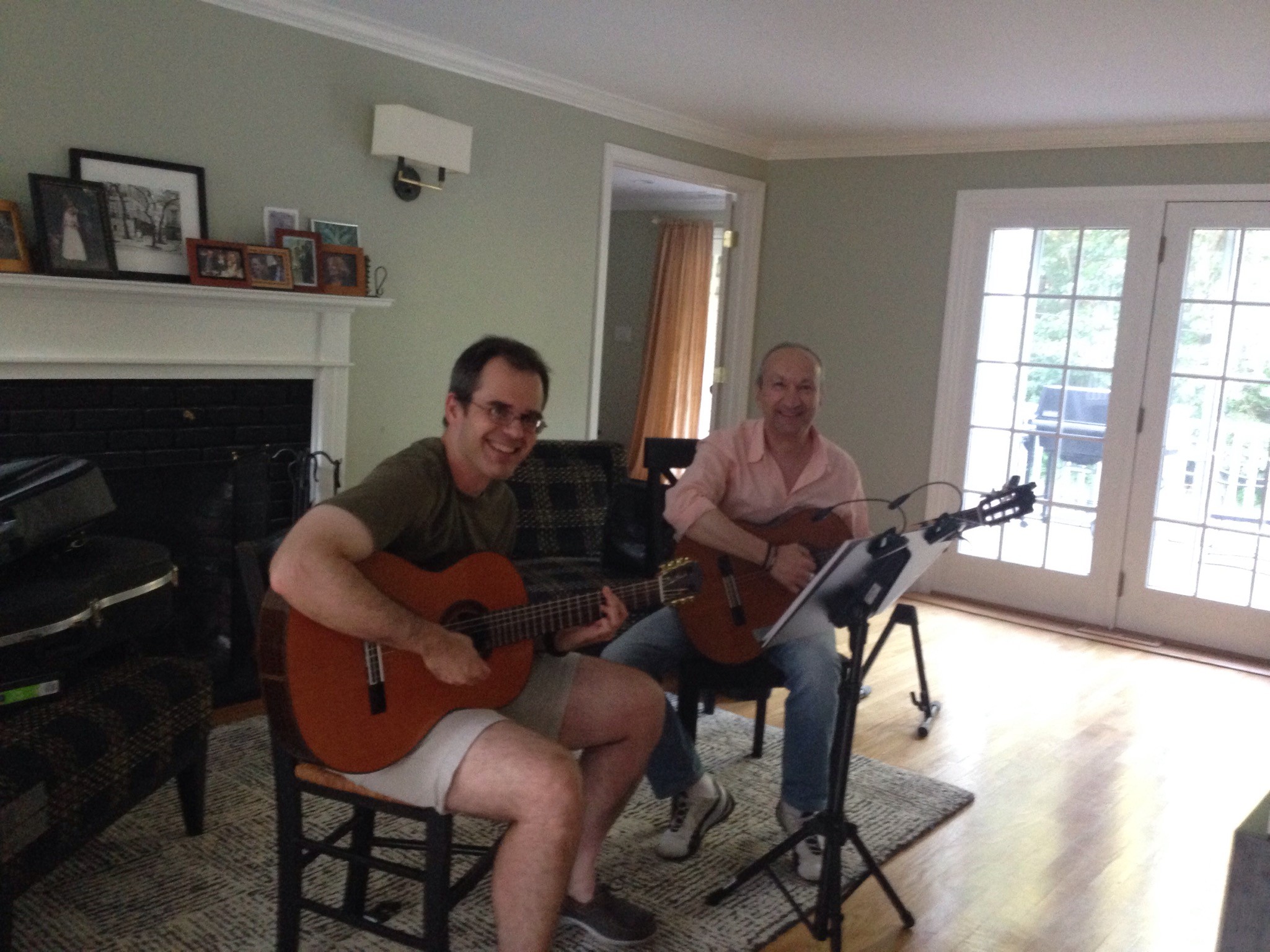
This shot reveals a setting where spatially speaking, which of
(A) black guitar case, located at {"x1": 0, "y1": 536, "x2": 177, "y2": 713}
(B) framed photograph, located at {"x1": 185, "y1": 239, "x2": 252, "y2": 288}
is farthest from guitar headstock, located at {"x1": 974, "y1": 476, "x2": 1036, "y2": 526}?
(B) framed photograph, located at {"x1": 185, "y1": 239, "x2": 252, "y2": 288}

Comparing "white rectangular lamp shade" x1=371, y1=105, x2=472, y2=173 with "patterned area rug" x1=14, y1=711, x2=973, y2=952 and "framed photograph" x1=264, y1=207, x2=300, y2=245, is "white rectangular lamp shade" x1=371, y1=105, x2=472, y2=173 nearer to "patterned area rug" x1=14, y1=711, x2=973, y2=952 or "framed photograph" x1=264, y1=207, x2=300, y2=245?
"framed photograph" x1=264, y1=207, x2=300, y2=245

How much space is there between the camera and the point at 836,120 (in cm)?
485

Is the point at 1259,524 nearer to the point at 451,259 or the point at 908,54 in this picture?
the point at 908,54

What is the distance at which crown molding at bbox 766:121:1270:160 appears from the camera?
4.40 m

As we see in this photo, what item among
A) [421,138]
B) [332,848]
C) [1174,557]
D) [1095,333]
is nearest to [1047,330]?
[1095,333]

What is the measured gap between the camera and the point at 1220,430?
4539mm

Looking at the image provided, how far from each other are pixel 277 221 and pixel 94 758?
81.5 inches

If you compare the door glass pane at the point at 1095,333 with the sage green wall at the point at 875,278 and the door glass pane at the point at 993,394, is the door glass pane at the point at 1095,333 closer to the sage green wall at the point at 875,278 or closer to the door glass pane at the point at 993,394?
the door glass pane at the point at 993,394

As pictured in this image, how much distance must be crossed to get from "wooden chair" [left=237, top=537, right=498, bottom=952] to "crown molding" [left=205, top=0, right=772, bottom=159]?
7.68 ft

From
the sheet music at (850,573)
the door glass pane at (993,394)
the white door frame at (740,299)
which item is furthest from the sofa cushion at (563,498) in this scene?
the door glass pane at (993,394)

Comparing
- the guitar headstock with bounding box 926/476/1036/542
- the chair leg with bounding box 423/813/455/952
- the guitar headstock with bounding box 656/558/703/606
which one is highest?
the guitar headstock with bounding box 926/476/1036/542

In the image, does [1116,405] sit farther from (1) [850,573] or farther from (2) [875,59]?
(1) [850,573]

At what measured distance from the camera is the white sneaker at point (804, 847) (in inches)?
90.7

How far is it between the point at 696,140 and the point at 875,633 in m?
2.50
